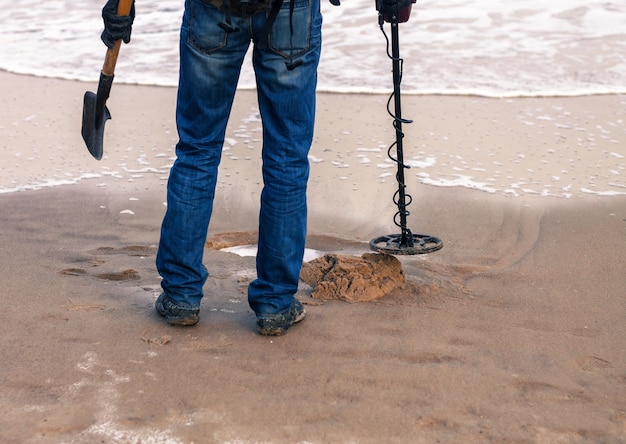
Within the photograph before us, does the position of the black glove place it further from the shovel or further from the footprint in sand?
the footprint in sand

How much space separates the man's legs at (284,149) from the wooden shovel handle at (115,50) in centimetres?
47

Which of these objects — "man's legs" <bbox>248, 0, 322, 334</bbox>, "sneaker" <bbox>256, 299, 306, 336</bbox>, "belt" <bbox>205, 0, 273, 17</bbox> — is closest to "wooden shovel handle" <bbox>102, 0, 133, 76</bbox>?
"belt" <bbox>205, 0, 273, 17</bbox>

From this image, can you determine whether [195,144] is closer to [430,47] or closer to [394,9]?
[394,9]

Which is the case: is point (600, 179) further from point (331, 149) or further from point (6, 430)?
point (6, 430)

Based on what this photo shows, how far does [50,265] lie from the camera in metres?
3.57

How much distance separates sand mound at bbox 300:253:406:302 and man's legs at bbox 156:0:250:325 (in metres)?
0.57

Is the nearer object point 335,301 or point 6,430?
point 6,430

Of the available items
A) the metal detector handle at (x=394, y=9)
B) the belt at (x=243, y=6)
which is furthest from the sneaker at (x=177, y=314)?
the metal detector handle at (x=394, y=9)

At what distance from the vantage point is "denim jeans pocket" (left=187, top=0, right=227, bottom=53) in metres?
2.77

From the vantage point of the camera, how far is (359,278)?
3.36 metres

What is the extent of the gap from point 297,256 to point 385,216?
4.92 feet

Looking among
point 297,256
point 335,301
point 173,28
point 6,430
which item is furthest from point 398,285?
point 173,28

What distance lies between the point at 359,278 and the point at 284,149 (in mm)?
711

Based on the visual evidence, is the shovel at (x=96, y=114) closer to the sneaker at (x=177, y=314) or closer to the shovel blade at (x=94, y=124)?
the shovel blade at (x=94, y=124)
